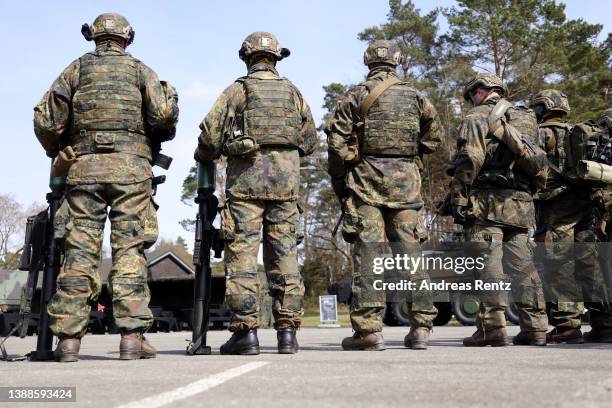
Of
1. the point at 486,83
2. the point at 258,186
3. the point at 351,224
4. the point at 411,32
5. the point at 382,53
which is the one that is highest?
the point at 411,32

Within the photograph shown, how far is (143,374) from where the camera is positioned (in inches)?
171

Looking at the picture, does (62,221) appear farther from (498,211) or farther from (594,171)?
(594,171)

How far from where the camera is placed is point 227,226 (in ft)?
20.7

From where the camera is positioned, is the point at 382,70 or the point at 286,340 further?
the point at 382,70

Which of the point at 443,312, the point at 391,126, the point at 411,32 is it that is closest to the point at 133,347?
the point at 391,126

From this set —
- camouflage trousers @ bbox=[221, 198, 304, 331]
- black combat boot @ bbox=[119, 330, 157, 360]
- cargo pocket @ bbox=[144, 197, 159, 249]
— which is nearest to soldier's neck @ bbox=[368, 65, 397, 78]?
camouflage trousers @ bbox=[221, 198, 304, 331]

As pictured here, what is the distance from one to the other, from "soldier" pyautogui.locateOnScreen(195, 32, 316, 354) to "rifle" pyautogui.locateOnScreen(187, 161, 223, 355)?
21cm

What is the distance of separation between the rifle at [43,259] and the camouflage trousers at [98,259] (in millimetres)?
568

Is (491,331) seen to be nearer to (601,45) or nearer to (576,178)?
(576,178)

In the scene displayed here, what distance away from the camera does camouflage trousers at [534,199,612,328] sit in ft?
24.9

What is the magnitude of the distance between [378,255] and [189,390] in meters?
3.42

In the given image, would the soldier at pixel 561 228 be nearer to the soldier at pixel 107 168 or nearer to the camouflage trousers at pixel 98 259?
the soldier at pixel 107 168

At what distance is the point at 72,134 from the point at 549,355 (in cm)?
392

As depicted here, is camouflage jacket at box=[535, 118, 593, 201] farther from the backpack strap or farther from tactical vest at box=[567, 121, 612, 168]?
the backpack strap
